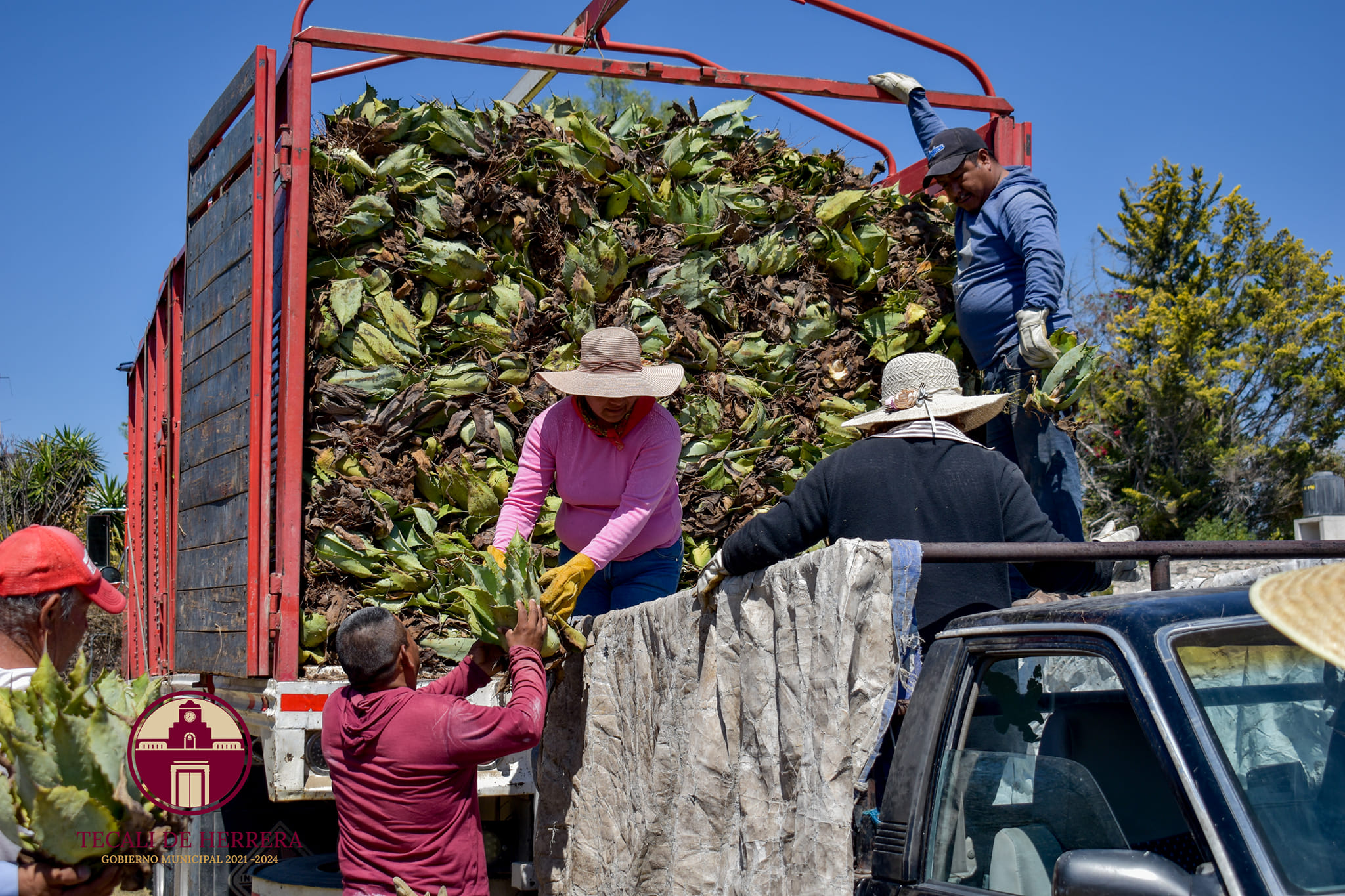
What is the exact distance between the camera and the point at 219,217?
178 inches

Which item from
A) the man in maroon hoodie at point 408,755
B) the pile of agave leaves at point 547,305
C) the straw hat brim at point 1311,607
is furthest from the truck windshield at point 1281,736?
the pile of agave leaves at point 547,305

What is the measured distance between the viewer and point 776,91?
15.6ft

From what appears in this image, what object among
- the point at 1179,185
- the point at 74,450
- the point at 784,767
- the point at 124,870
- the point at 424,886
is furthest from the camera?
the point at 1179,185

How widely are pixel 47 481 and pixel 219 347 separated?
48.3ft

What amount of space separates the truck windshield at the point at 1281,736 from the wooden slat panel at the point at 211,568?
3121 millimetres

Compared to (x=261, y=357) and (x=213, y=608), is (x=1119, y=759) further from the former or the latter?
(x=213, y=608)

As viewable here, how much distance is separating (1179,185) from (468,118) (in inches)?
909

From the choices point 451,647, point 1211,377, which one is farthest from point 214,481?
point 1211,377

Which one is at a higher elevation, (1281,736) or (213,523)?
(213,523)

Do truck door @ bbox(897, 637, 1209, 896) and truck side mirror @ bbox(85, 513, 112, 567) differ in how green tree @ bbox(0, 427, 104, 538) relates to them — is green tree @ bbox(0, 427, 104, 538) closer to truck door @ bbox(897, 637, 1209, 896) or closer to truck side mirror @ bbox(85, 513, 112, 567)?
truck side mirror @ bbox(85, 513, 112, 567)

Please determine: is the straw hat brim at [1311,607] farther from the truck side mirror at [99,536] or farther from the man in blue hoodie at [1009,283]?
the truck side mirror at [99,536]

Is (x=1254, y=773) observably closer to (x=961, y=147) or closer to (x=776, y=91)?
(x=961, y=147)

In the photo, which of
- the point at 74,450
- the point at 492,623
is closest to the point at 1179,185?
the point at 74,450

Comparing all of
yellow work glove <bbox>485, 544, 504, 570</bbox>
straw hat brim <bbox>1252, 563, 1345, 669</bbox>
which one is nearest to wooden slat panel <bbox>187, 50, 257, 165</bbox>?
yellow work glove <bbox>485, 544, 504, 570</bbox>
